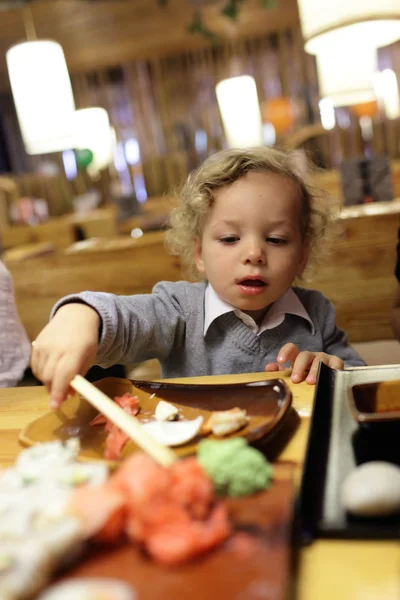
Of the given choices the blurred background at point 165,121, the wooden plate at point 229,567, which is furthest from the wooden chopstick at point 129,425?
the blurred background at point 165,121

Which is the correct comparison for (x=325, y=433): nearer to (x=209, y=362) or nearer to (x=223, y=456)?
(x=223, y=456)

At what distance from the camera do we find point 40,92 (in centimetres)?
383

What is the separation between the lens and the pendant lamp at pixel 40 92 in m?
3.80

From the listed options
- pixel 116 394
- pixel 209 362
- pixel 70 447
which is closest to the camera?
pixel 70 447

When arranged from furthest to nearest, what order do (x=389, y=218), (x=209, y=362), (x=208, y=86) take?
(x=208, y=86)
(x=389, y=218)
(x=209, y=362)

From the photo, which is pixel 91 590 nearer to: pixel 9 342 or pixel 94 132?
pixel 9 342

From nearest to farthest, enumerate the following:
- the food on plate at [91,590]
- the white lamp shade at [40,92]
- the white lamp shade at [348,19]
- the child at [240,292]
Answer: the food on plate at [91,590] < the child at [240,292] < the white lamp shade at [348,19] < the white lamp shade at [40,92]

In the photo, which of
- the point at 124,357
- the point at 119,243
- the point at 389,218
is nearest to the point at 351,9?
the point at 389,218

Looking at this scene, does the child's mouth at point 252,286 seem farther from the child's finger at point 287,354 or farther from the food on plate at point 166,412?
the food on plate at point 166,412

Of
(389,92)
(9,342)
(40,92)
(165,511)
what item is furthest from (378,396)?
(389,92)

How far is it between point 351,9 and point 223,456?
63.3 inches

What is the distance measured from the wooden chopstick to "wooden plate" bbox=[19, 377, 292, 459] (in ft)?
0.24

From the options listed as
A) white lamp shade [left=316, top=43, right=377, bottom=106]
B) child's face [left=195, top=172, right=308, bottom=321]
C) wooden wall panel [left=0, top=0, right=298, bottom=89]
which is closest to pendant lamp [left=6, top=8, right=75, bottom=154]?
white lamp shade [left=316, top=43, right=377, bottom=106]

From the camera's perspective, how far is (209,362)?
4.13ft
